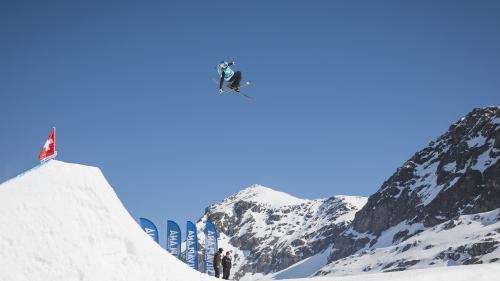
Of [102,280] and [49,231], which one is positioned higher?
[49,231]

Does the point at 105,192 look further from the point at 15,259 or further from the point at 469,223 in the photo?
the point at 469,223

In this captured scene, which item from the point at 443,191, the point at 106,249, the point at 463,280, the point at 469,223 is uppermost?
the point at 443,191

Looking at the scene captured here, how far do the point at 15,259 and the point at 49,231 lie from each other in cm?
100

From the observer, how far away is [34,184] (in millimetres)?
13438

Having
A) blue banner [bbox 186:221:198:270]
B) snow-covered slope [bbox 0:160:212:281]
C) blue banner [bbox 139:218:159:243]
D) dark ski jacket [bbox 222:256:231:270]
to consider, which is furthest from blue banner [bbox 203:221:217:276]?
snow-covered slope [bbox 0:160:212:281]

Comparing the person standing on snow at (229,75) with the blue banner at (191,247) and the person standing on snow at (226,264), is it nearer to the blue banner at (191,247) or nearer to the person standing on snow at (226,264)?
the person standing on snow at (226,264)

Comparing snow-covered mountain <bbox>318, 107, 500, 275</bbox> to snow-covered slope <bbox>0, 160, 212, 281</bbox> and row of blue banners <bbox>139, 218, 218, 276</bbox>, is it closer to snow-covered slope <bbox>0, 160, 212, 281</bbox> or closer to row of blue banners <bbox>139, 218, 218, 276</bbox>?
row of blue banners <bbox>139, 218, 218, 276</bbox>

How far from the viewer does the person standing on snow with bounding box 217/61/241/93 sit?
2800cm

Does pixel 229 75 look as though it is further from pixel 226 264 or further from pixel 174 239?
pixel 174 239

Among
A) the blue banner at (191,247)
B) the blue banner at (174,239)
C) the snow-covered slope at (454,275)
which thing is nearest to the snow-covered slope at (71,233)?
the snow-covered slope at (454,275)

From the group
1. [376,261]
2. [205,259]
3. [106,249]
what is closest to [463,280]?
[106,249]

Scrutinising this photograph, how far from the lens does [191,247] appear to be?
48.4 metres

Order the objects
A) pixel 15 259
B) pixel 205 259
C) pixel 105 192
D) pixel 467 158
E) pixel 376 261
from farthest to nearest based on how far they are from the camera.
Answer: pixel 467 158, pixel 376 261, pixel 205 259, pixel 105 192, pixel 15 259

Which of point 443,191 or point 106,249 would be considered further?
point 443,191
